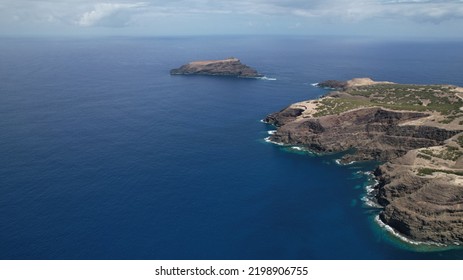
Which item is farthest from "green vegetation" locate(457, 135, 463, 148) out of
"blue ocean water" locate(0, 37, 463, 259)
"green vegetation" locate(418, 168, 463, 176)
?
"blue ocean water" locate(0, 37, 463, 259)

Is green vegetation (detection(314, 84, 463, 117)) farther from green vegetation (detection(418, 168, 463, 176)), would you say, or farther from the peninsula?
green vegetation (detection(418, 168, 463, 176))

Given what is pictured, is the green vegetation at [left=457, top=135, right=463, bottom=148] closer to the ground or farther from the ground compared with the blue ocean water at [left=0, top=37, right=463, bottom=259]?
farther from the ground

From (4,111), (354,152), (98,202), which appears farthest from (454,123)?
(4,111)

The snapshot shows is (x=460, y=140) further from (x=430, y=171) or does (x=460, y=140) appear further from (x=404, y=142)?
(x=430, y=171)

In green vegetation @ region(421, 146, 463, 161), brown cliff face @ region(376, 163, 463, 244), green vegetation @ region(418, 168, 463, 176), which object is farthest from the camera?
green vegetation @ region(421, 146, 463, 161)

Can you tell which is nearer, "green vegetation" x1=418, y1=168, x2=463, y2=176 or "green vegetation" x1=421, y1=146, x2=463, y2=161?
"green vegetation" x1=418, y1=168, x2=463, y2=176

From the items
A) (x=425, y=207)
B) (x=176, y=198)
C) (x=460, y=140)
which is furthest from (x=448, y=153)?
(x=176, y=198)

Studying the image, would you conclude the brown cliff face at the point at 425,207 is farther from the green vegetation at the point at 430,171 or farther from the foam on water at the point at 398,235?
the green vegetation at the point at 430,171

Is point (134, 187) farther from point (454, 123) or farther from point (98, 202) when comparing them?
point (454, 123)
